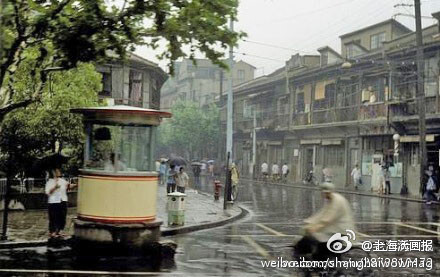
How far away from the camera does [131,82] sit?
42594 millimetres

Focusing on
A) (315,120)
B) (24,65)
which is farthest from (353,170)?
(24,65)

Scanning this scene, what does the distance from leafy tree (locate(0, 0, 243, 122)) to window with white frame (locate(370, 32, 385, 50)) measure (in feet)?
108

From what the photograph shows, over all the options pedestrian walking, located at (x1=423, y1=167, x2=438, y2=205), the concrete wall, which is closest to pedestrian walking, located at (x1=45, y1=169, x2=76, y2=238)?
pedestrian walking, located at (x1=423, y1=167, x2=438, y2=205)

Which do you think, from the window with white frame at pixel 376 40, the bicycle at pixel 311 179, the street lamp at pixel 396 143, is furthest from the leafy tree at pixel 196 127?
the street lamp at pixel 396 143

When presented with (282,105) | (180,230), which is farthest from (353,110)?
(180,230)

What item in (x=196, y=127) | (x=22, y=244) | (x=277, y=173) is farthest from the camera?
(x=196, y=127)

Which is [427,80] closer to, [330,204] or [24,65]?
[24,65]

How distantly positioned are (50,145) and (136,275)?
12.2 m

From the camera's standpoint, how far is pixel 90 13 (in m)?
11.0

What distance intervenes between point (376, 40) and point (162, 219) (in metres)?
30.7

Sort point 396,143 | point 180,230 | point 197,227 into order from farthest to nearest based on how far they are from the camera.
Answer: point 396,143
point 197,227
point 180,230

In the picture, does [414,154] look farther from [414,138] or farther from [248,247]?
[248,247]

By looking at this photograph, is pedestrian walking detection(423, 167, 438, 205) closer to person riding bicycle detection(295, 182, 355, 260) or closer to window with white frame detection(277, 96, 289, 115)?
person riding bicycle detection(295, 182, 355, 260)

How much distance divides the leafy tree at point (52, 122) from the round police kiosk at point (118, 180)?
5669mm
